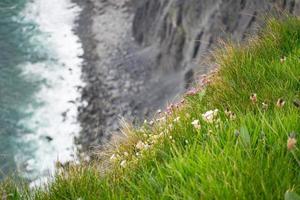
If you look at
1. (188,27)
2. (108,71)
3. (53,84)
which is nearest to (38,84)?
(53,84)

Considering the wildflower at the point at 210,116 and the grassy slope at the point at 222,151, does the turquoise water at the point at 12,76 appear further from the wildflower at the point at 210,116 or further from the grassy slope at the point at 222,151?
the wildflower at the point at 210,116

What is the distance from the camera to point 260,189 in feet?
10.2

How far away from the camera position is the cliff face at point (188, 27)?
15.1 meters

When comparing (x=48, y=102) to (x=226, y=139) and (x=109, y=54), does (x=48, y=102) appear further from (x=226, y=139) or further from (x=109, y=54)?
(x=226, y=139)

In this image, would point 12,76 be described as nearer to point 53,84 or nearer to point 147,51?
point 53,84

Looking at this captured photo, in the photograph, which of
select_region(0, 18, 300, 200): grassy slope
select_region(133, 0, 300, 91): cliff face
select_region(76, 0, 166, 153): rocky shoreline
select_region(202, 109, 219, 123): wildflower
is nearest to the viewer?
select_region(0, 18, 300, 200): grassy slope

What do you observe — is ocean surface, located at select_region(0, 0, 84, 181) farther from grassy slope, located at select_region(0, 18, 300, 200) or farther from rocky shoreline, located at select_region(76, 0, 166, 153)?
grassy slope, located at select_region(0, 18, 300, 200)

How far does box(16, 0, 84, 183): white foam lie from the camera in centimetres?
1579

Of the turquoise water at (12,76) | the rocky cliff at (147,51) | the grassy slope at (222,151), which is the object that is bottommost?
the turquoise water at (12,76)

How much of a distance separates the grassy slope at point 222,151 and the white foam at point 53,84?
8708 mm

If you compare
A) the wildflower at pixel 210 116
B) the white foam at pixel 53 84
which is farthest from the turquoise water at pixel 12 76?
the wildflower at pixel 210 116

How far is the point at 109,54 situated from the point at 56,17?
18.7ft

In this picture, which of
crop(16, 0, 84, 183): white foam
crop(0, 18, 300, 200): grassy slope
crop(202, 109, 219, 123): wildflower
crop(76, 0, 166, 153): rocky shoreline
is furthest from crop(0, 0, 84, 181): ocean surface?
crop(202, 109, 219, 123): wildflower

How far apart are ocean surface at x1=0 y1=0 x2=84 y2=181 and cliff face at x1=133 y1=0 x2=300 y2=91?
10.0 feet
